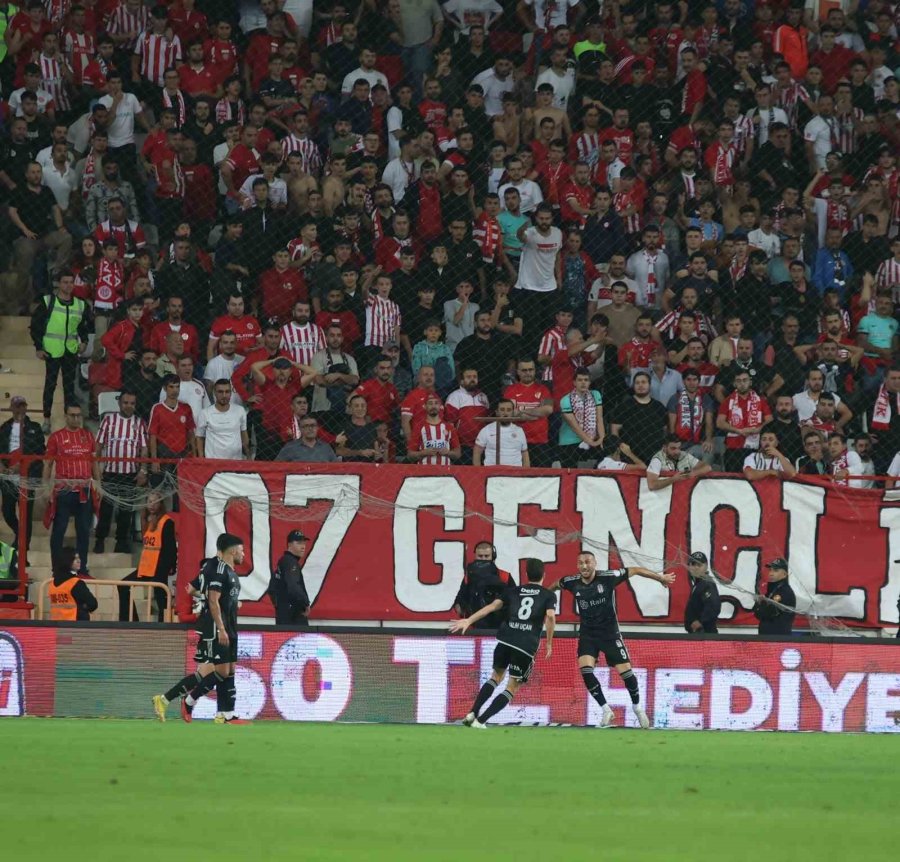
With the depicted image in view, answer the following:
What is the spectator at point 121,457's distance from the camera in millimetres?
18828

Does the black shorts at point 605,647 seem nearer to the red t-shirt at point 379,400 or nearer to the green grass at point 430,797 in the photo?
the green grass at point 430,797

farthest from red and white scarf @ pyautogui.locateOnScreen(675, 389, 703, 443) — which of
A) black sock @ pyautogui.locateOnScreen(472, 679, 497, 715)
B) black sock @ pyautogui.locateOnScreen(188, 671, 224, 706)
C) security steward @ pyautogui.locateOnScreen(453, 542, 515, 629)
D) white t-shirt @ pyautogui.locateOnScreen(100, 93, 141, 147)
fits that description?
white t-shirt @ pyautogui.locateOnScreen(100, 93, 141, 147)

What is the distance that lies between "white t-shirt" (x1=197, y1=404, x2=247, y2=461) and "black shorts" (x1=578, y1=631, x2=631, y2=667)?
178 inches

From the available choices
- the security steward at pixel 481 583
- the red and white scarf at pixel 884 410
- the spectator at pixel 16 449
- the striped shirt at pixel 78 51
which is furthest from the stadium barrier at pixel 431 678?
the striped shirt at pixel 78 51

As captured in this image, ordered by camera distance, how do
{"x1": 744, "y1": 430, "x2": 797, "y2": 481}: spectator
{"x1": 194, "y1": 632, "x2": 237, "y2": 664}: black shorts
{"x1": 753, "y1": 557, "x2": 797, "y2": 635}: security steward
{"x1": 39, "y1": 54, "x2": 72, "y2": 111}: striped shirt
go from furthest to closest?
1. {"x1": 39, "y1": 54, "x2": 72, "y2": 111}: striped shirt
2. {"x1": 744, "y1": 430, "x2": 797, "y2": 481}: spectator
3. {"x1": 753, "y1": 557, "x2": 797, "y2": 635}: security steward
4. {"x1": 194, "y1": 632, "x2": 237, "y2": 664}: black shorts

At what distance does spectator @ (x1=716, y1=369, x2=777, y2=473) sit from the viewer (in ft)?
64.5

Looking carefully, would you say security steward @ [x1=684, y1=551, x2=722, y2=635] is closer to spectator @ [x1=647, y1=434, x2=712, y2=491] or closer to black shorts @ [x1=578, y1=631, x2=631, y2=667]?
spectator @ [x1=647, y1=434, x2=712, y2=491]

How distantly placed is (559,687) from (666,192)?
7514mm

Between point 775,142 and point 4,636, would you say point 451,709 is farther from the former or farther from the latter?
point 775,142

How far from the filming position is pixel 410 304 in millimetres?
20609

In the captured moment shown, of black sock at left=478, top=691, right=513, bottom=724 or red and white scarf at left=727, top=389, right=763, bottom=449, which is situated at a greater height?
red and white scarf at left=727, top=389, right=763, bottom=449

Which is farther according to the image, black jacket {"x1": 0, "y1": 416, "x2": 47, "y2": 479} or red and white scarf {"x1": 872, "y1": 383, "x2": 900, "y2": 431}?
red and white scarf {"x1": 872, "y1": 383, "x2": 900, "y2": 431}

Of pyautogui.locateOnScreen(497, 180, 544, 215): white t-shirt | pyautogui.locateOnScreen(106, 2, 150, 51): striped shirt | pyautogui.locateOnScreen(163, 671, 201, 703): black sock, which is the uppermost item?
pyautogui.locateOnScreen(106, 2, 150, 51): striped shirt

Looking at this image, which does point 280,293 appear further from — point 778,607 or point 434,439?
point 778,607
